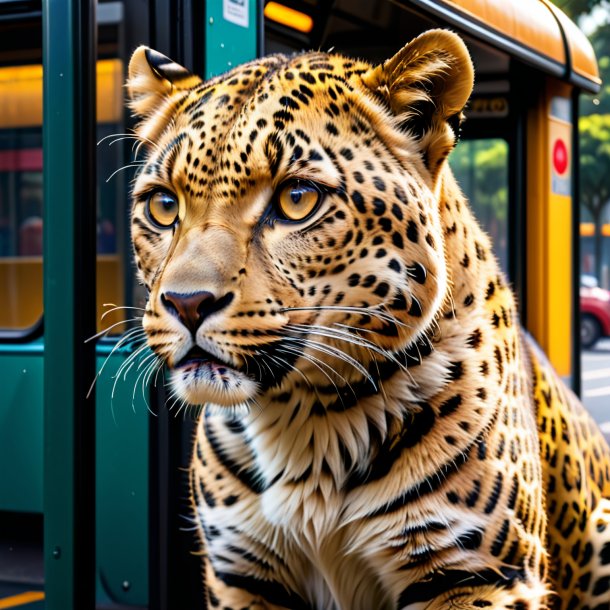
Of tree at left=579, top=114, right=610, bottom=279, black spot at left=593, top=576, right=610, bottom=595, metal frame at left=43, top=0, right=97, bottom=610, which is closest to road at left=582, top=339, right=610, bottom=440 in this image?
black spot at left=593, top=576, right=610, bottom=595

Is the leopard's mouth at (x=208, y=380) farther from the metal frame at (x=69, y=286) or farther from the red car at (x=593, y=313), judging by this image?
the red car at (x=593, y=313)

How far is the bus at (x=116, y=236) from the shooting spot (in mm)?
2674

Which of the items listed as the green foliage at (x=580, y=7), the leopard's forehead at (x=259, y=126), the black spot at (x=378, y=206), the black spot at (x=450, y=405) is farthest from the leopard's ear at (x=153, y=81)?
the green foliage at (x=580, y=7)

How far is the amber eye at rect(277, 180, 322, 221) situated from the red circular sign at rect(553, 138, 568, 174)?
442 cm

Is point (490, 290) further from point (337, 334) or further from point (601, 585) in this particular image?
point (601, 585)

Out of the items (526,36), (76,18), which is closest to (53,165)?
(76,18)

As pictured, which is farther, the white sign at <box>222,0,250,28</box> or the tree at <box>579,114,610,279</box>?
the tree at <box>579,114,610,279</box>

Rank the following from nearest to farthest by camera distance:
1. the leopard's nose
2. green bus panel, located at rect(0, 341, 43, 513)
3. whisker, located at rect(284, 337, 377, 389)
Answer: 1. the leopard's nose
2. whisker, located at rect(284, 337, 377, 389)
3. green bus panel, located at rect(0, 341, 43, 513)

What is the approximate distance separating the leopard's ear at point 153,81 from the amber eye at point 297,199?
1.50 ft

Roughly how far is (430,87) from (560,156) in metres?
4.35

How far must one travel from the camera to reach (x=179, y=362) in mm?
2107

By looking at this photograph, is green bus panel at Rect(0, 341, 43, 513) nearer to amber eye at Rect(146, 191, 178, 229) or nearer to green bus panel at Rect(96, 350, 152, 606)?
green bus panel at Rect(96, 350, 152, 606)

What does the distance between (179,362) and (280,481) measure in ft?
1.47

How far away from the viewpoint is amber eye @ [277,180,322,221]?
2178 mm
